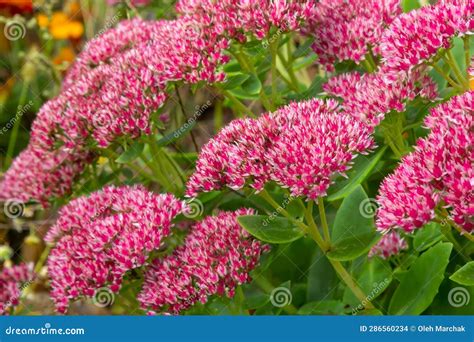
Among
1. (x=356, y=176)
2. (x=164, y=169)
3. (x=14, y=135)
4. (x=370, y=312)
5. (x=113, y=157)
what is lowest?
(x=370, y=312)

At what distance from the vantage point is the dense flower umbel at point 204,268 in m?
2.18

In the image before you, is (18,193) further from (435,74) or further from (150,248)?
(435,74)

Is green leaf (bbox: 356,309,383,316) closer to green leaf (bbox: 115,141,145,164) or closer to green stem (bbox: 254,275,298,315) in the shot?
green stem (bbox: 254,275,298,315)

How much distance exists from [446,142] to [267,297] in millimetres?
739

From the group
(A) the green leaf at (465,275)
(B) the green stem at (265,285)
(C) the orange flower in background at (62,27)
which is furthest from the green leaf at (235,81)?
(C) the orange flower in background at (62,27)

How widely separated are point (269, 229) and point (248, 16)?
660 millimetres

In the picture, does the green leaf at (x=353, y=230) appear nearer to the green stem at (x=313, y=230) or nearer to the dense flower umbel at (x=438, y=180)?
the green stem at (x=313, y=230)

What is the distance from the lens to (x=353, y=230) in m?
2.17

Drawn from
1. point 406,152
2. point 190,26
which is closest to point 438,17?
point 406,152

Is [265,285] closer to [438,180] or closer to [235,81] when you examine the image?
[235,81]

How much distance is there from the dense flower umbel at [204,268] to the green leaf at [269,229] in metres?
0.12

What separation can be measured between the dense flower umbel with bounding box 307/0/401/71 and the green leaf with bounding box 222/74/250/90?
0.82 feet

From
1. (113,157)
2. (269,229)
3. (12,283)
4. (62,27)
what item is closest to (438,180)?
(269,229)

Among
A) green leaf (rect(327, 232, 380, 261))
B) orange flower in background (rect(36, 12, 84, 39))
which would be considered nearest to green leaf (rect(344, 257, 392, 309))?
green leaf (rect(327, 232, 380, 261))
